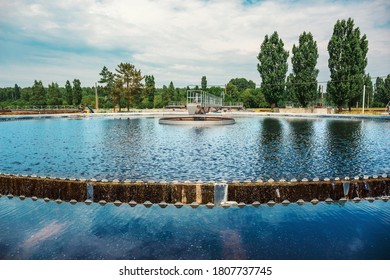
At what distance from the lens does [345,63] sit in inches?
1967

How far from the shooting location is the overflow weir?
7831mm

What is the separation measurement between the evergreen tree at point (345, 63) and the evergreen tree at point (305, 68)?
373 cm

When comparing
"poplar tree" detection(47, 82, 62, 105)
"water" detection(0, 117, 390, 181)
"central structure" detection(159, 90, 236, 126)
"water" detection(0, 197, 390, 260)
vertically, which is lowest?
"water" detection(0, 197, 390, 260)

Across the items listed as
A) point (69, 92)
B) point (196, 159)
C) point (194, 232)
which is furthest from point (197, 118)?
point (69, 92)

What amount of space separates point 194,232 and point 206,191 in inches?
56.0

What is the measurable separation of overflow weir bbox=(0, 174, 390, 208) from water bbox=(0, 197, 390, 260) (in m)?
0.23

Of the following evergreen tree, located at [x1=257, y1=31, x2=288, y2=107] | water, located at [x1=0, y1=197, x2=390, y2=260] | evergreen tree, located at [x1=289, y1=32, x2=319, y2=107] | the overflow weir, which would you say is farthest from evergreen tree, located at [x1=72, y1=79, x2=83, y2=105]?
water, located at [x1=0, y1=197, x2=390, y2=260]

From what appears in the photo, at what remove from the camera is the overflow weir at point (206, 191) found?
7.83 metres

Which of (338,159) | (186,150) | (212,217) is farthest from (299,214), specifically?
(186,150)

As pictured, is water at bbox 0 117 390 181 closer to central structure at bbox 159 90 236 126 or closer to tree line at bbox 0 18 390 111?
central structure at bbox 159 90 236 126

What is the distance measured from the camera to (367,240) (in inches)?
246

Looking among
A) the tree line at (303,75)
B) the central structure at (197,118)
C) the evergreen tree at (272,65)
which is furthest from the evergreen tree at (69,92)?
the evergreen tree at (272,65)

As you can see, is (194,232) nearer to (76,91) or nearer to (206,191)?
(206,191)
